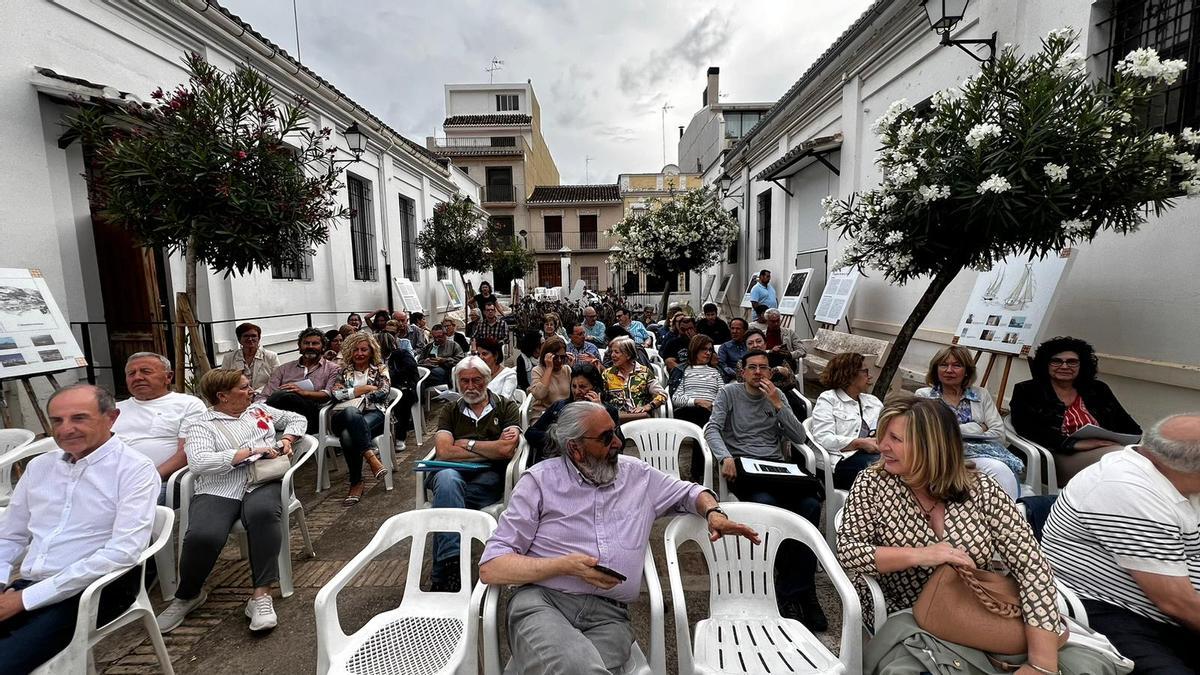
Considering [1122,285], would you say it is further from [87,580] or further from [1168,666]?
[87,580]

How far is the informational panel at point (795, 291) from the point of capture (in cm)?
849

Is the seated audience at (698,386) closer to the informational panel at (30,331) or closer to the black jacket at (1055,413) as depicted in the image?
the black jacket at (1055,413)

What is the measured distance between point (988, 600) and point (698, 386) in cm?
285

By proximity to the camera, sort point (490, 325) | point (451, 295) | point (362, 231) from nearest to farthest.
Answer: point (490, 325)
point (362, 231)
point (451, 295)

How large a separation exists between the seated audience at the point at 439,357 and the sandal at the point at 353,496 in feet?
7.05

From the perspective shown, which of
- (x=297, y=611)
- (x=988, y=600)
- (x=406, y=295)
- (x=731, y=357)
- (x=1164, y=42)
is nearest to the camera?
(x=988, y=600)

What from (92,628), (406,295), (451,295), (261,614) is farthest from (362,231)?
(92,628)

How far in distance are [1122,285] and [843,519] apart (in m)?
3.74

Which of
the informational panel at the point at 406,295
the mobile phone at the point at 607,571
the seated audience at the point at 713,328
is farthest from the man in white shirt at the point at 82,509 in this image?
the informational panel at the point at 406,295

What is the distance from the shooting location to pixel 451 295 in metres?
14.8

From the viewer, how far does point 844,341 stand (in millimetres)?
7031

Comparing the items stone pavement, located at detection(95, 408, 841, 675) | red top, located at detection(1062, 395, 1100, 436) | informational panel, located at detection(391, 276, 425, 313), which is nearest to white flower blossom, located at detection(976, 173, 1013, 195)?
red top, located at detection(1062, 395, 1100, 436)

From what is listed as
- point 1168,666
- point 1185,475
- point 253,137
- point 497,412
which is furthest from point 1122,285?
point 253,137

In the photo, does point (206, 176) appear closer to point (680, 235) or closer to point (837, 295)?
point (837, 295)
